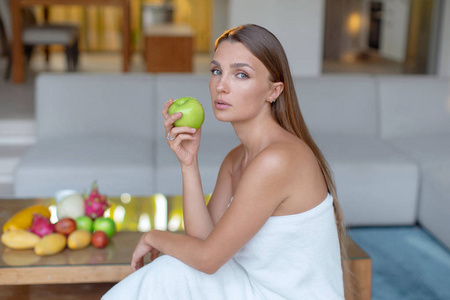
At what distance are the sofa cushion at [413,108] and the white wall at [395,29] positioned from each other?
4189mm

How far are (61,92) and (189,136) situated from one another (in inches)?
87.1

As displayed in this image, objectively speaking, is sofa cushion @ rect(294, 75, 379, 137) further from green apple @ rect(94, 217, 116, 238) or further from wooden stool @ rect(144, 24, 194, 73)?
wooden stool @ rect(144, 24, 194, 73)

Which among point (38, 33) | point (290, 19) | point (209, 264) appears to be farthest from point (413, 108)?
point (38, 33)

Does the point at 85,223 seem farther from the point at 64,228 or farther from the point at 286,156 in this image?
the point at 286,156

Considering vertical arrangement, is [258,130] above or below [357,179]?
above

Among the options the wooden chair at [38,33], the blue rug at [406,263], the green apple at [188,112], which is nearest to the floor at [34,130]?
the blue rug at [406,263]

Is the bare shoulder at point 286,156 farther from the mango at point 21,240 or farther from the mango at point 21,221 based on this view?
the mango at point 21,221

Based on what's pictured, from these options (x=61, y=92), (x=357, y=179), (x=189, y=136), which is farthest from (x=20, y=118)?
(x=189, y=136)

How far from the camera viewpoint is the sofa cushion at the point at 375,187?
295 cm

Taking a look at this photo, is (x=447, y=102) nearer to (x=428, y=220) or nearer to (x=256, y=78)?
(x=428, y=220)

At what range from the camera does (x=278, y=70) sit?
1.35 m

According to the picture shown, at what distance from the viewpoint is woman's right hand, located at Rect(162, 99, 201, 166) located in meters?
1.36

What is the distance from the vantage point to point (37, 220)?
1842 millimetres

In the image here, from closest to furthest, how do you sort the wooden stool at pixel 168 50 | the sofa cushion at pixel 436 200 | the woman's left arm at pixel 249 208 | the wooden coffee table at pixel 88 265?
the woman's left arm at pixel 249 208 < the wooden coffee table at pixel 88 265 < the sofa cushion at pixel 436 200 < the wooden stool at pixel 168 50
